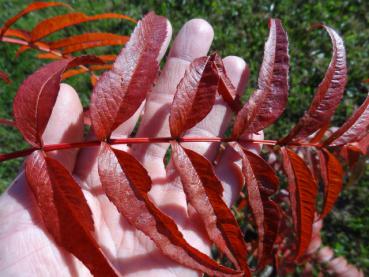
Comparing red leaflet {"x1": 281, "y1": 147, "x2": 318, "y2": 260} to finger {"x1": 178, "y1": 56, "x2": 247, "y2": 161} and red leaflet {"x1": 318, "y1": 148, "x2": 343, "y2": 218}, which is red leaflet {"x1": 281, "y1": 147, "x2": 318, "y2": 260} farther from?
finger {"x1": 178, "y1": 56, "x2": 247, "y2": 161}

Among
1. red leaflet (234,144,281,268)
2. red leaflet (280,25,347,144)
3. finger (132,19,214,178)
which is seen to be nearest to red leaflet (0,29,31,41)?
finger (132,19,214,178)

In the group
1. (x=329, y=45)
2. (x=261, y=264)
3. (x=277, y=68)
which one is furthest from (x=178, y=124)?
(x=329, y=45)

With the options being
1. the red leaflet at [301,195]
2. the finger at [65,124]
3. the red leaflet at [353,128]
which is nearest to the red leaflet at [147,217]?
the red leaflet at [301,195]

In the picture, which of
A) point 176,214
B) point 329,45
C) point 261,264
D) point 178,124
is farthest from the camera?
point 329,45

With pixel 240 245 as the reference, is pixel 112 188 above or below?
above

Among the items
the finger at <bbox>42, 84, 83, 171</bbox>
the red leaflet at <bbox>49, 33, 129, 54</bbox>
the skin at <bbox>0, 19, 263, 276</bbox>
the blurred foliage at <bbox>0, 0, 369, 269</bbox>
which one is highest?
the red leaflet at <bbox>49, 33, 129, 54</bbox>

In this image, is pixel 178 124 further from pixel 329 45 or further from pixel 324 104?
pixel 329 45
